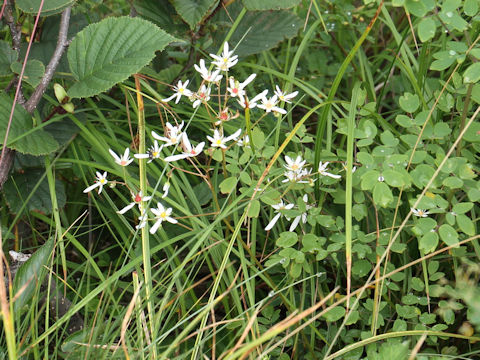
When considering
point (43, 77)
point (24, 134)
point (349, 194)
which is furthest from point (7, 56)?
point (349, 194)

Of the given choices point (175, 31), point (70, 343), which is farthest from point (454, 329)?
point (175, 31)

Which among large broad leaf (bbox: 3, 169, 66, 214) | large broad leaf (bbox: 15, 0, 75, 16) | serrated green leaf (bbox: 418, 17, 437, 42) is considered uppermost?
large broad leaf (bbox: 15, 0, 75, 16)

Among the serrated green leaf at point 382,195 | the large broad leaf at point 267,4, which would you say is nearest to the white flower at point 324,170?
the serrated green leaf at point 382,195

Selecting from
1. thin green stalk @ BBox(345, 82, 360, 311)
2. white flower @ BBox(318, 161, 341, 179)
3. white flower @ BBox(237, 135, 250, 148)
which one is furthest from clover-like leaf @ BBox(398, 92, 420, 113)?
white flower @ BBox(237, 135, 250, 148)

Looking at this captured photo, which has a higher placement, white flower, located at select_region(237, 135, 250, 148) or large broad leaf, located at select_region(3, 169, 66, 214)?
white flower, located at select_region(237, 135, 250, 148)

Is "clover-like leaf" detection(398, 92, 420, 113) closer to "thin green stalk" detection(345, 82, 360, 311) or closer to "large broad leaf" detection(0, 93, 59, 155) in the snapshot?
"thin green stalk" detection(345, 82, 360, 311)

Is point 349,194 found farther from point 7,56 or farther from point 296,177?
point 7,56

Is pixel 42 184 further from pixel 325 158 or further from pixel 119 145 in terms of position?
pixel 325 158

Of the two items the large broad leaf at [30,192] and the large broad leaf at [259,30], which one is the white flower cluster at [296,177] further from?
the large broad leaf at [30,192]
